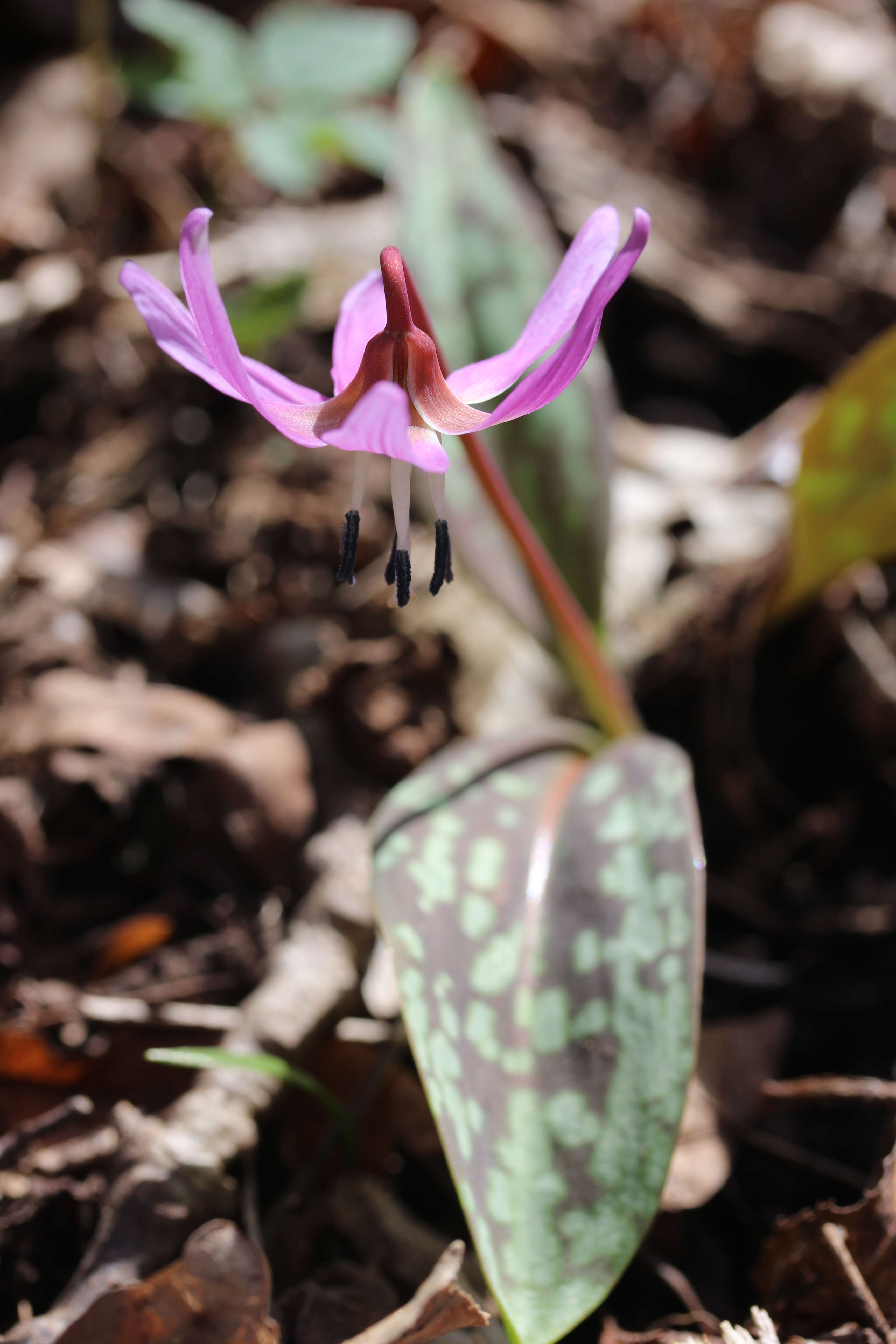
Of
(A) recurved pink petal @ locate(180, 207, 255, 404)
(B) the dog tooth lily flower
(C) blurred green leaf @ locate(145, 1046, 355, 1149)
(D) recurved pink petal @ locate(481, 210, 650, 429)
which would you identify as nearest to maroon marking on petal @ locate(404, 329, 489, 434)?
(B) the dog tooth lily flower

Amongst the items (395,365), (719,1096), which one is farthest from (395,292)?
(719,1096)

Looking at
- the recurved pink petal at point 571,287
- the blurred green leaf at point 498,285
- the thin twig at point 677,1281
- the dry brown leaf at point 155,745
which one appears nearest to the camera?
the recurved pink petal at point 571,287

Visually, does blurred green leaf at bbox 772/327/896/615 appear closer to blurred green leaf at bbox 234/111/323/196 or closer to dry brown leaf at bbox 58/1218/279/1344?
blurred green leaf at bbox 234/111/323/196

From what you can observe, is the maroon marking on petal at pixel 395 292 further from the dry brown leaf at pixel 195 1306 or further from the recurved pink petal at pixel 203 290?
the dry brown leaf at pixel 195 1306

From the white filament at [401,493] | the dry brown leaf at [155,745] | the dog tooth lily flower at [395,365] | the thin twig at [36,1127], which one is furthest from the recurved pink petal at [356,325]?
the thin twig at [36,1127]

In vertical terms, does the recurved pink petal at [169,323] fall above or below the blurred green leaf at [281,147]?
above

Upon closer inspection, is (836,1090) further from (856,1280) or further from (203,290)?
(203,290)

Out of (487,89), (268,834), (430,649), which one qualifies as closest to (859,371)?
(430,649)

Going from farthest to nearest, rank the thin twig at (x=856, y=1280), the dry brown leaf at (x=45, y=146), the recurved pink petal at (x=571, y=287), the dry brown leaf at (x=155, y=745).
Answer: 1. the dry brown leaf at (x=45, y=146)
2. the dry brown leaf at (x=155, y=745)
3. the thin twig at (x=856, y=1280)
4. the recurved pink petal at (x=571, y=287)
